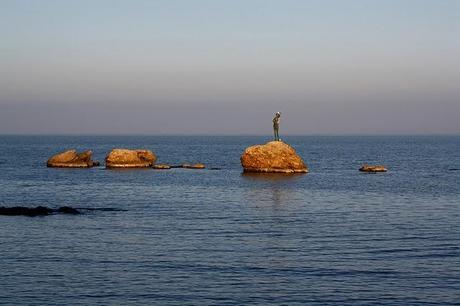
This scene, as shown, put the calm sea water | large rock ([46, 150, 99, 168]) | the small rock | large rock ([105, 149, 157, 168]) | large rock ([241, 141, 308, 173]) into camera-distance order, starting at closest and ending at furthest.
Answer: the calm sea water, the small rock, large rock ([241, 141, 308, 173]), large rock ([105, 149, 157, 168]), large rock ([46, 150, 99, 168])

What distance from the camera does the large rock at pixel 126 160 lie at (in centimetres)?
11612

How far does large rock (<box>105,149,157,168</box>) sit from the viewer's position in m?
116

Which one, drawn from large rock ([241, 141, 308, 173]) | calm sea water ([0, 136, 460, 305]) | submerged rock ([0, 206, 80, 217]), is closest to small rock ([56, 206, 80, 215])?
submerged rock ([0, 206, 80, 217])

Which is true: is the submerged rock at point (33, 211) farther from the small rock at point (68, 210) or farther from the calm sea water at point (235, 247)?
the calm sea water at point (235, 247)

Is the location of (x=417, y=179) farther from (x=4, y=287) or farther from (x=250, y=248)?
(x=4, y=287)

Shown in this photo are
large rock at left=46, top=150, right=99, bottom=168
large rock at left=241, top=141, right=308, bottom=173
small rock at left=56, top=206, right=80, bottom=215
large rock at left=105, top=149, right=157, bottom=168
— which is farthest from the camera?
large rock at left=46, top=150, right=99, bottom=168

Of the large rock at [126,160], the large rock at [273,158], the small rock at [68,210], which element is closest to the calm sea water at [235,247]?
the small rock at [68,210]

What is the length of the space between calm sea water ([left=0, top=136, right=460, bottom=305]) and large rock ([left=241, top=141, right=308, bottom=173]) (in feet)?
76.2

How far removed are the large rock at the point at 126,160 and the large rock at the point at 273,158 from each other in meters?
20.1

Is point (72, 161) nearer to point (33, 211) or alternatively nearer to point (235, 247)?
point (33, 211)

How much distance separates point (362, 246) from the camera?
141 feet

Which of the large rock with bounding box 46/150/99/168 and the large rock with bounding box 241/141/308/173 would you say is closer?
the large rock with bounding box 241/141/308/173

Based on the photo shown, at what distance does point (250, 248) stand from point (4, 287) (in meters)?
14.6

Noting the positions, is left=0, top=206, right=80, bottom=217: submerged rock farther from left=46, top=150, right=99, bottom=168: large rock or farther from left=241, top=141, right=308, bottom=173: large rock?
left=46, top=150, right=99, bottom=168: large rock
